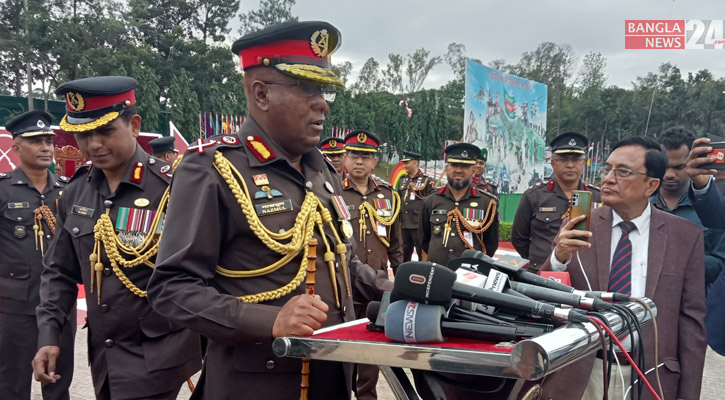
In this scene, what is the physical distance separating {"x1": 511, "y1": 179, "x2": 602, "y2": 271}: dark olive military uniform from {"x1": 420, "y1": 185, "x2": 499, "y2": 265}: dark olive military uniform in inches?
16.9

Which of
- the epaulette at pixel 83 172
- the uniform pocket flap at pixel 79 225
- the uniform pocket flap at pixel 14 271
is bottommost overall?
the uniform pocket flap at pixel 14 271

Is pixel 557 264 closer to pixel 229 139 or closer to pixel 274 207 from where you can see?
pixel 274 207

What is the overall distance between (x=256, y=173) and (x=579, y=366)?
1.76 meters

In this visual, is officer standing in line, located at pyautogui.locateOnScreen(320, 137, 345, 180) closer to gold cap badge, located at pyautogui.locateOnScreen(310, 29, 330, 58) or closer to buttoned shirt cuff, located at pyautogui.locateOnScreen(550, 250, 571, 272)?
buttoned shirt cuff, located at pyautogui.locateOnScreen(550, 250, 571, 272)

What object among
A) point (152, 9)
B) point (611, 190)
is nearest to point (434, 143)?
point (152, 9)

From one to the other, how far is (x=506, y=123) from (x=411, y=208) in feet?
51.3

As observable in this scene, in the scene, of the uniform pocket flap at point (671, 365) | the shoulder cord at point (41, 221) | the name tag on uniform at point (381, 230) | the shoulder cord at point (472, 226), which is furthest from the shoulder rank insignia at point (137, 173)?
the shoulder cord at point (472, 226)

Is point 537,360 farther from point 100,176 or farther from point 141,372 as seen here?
point 100,176

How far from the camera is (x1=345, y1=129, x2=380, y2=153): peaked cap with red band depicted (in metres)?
A: 6.88

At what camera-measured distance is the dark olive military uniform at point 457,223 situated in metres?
6.43

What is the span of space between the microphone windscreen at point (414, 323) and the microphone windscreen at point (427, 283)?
22mm

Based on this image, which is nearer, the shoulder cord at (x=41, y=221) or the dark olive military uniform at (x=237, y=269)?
the dark olive military uniform at (x=237, y=269)

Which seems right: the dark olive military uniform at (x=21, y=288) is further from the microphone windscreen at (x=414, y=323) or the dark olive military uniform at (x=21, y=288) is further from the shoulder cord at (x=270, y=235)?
the microphone windscreen at (x=414, y=323)

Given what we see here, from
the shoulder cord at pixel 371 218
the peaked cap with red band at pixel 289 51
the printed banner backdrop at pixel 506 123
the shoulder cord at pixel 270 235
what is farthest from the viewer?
the printed banner backdrop at pixel 506 123
